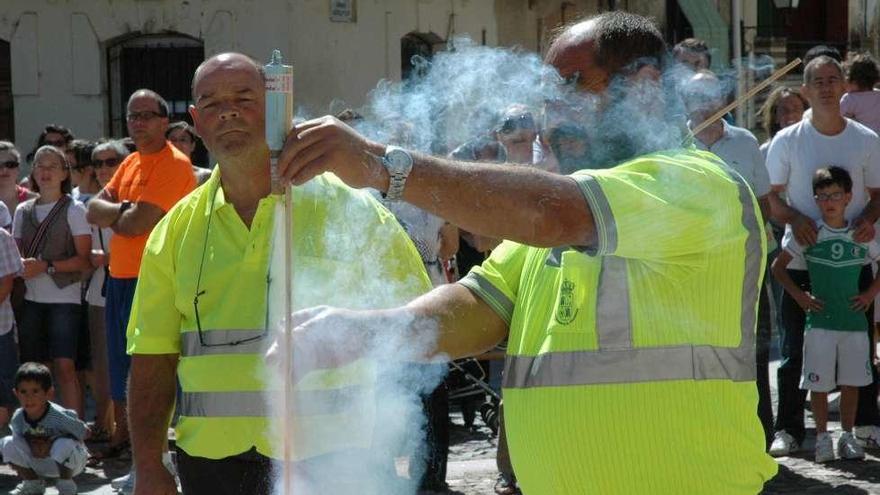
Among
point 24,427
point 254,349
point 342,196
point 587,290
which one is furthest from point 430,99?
point 24,427

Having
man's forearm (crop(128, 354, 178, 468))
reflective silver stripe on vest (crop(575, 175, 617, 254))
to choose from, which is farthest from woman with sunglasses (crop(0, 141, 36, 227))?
reflective silver stripe on vest (crop(575, 175, 617, 254))

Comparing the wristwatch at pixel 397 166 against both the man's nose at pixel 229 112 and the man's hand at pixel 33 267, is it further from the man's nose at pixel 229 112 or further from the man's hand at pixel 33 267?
the man's hand at pixel 33 267

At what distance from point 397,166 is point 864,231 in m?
6.07

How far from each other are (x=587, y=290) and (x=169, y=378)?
5.91 ft

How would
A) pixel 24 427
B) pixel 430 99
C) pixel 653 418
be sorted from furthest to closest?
pixel 24 427 < pixel 430 99 < pixel 653 418

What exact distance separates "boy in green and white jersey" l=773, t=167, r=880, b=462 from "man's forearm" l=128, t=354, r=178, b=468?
4779 mm

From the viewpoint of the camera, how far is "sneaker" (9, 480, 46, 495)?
7.73 metres

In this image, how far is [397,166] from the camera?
2.59 m

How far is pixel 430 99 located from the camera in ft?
13.0

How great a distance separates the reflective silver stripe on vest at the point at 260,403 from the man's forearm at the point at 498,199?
1546mm

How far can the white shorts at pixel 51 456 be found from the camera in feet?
25.1

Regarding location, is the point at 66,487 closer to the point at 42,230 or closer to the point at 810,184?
the point at 42,230

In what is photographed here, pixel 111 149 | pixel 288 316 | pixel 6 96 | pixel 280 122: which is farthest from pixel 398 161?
pixel 6 96

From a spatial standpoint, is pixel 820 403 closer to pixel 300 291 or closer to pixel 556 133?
pixel 300 291
